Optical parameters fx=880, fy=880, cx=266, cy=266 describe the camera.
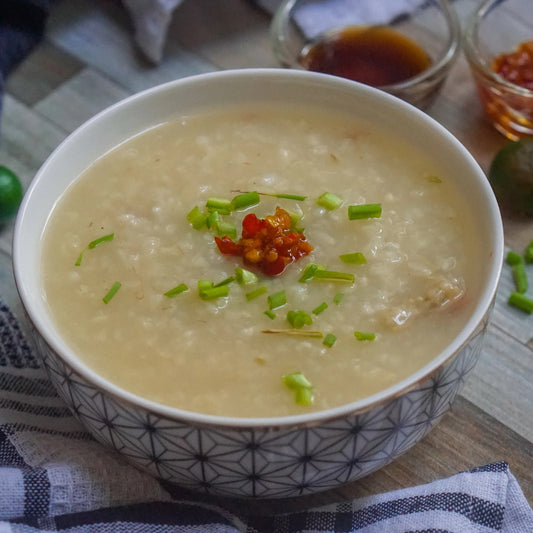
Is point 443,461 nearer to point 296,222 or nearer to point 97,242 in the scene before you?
point 296,222

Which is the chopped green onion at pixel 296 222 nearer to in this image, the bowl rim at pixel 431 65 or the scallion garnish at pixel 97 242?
the scallion garnish at pixel 97 242

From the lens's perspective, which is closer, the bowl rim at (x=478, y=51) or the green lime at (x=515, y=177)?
the green lime at (x=515, y=177)

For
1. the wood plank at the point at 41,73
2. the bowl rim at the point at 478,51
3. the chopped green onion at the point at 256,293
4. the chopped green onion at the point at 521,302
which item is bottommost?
the wood plank at the point at 41,73

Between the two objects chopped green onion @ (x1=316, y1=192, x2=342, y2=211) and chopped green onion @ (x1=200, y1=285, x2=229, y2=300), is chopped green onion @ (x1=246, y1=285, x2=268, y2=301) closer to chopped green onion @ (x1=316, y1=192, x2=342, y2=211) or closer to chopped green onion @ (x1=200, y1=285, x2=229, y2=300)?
chopped green onion @ (x1=200, y1=285, x2=229, y2=300)

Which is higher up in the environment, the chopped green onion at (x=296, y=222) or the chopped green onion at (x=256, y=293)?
the chopped green onion at (x=296, y=222)

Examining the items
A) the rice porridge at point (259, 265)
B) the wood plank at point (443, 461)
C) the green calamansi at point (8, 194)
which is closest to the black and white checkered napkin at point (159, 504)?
the wood plank at point (443, 461)

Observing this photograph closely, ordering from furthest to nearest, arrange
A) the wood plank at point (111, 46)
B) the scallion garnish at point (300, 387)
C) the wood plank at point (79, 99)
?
the wood plank at point (111, 46), the wood plank at point (79, 99), the scallion garnish at point (300, 387)

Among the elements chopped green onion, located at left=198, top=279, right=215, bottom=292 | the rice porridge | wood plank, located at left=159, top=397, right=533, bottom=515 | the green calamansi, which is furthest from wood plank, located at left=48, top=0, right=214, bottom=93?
wood plank, located at left=159, top=397, right=533, bottom=515
